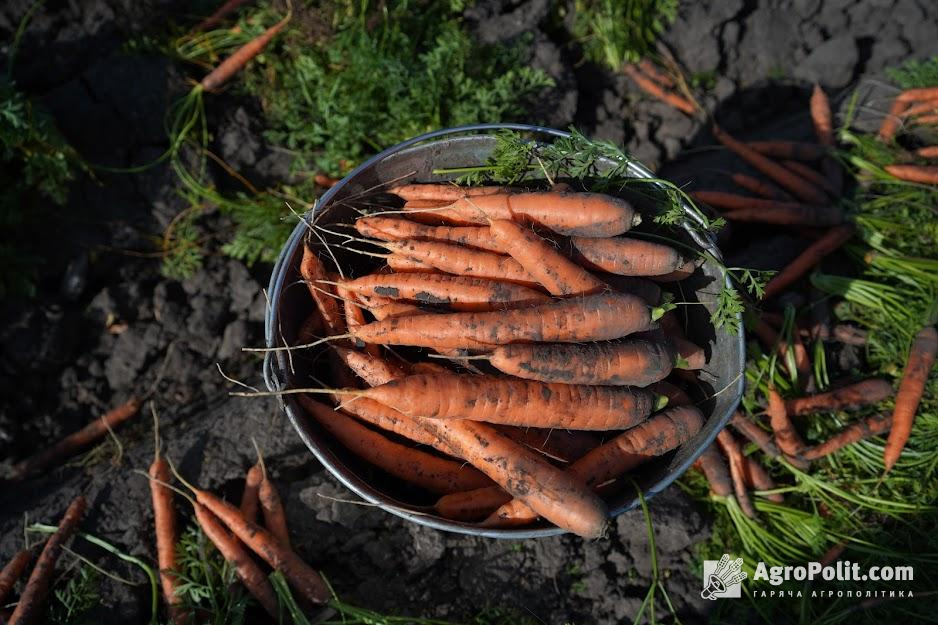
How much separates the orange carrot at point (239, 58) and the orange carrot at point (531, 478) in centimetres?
281

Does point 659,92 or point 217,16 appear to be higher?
point 217,16

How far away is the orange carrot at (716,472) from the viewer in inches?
131

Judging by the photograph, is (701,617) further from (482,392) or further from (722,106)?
(722,106)

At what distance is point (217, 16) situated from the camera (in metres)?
4.11

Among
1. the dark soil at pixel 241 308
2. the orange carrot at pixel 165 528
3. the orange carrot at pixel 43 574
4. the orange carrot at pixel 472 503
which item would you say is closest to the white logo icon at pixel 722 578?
the dark soil at pixel 241 308

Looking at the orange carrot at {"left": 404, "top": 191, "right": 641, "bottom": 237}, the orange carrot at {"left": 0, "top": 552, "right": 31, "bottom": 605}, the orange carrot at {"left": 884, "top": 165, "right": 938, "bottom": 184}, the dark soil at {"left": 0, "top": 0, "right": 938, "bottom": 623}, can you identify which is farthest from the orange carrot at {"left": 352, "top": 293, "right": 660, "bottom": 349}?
the orange carrot at {"left": 0, "top": 552, "right": 31, "bottom": 605}

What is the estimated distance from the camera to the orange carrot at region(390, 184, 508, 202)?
2818mm

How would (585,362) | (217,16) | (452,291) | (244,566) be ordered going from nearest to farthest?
1. (585,362)
2. (452,291)
3. (244,566)
4. (217,16)

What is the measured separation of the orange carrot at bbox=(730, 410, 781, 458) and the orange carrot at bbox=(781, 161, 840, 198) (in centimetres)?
156

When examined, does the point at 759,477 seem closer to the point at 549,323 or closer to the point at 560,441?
the point at 560,441

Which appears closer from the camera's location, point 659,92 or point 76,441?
point 76,441

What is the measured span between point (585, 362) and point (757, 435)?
1489 mm

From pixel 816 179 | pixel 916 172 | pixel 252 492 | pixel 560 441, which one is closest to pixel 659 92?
pixel 816 179

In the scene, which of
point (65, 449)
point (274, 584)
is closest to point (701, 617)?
point (274, 584)
